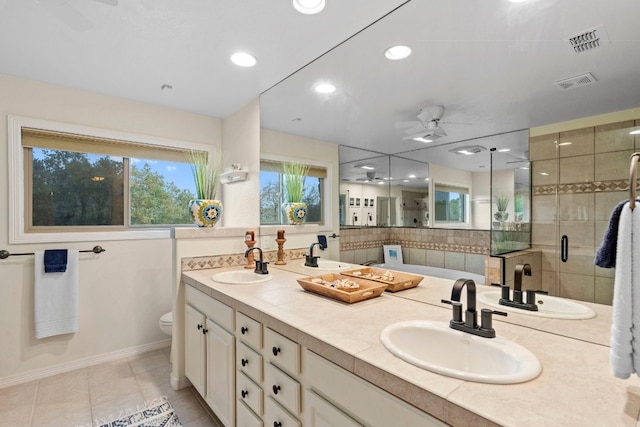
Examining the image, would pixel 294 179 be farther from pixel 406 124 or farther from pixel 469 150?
pixel 469 150

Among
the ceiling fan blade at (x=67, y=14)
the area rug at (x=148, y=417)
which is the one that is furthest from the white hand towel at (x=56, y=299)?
the ceiling fan blade at (x=67, y=14)

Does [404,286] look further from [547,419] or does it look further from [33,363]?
[33,363]

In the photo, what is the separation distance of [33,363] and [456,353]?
310 centimetres

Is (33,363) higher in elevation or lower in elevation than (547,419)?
lower

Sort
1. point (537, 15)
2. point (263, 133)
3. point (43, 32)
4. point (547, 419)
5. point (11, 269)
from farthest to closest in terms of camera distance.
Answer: point (263, 133)
point (11, 269)
point (43, 32)
point (537, 15)
point (547, 419)

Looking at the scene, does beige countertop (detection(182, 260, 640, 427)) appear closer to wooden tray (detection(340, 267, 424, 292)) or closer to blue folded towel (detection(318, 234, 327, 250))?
wooden tray (detection(340, 267, 424, 292))

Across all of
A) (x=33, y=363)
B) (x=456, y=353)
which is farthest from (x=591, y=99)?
(x=33, y=363)

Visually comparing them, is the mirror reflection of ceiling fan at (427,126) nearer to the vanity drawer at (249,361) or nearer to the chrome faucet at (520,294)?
the chrome faucet at (520,294)

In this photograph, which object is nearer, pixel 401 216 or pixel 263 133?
pixel 401 216

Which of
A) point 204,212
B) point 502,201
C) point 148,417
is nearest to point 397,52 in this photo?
point 502,201

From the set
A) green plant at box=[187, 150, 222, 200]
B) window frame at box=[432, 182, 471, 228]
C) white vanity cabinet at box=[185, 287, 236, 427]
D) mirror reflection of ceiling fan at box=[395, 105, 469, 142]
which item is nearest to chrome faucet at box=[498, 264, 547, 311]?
window frame at box=[432, 182, 471, 228]

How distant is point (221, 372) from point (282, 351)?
71 cm

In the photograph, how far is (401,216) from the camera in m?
1.55

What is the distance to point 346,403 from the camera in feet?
3.12
